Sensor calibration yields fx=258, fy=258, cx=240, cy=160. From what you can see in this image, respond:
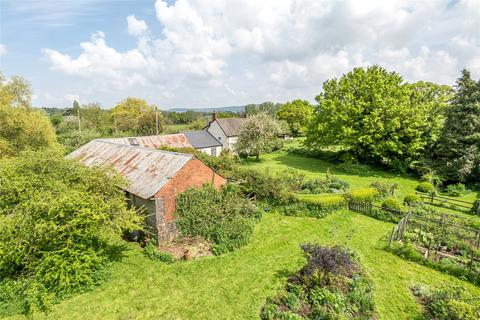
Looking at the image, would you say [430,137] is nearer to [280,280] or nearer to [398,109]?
[398,109]

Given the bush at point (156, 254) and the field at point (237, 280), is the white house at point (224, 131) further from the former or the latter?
the bush at point (156, 254)

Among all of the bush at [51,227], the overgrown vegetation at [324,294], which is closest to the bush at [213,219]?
the bush at [51,227]

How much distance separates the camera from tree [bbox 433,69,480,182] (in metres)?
26.2

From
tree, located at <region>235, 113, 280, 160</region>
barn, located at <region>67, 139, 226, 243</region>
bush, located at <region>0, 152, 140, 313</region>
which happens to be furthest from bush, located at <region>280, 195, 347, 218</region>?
tree, located at <region>235, 113, 280, 160</region>

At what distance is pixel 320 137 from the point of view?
3609 cm

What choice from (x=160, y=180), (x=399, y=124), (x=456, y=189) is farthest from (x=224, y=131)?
(x=456, y=189)

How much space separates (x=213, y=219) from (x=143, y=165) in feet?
21.5

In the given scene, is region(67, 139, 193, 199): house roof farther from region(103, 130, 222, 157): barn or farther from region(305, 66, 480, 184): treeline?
region(305, 66, 480, 184): treeline

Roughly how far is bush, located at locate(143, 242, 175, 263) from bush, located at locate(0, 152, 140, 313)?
203 centimetres

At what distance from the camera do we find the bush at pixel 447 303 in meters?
8.48

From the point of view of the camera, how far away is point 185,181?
16188mm

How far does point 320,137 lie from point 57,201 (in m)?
32.0

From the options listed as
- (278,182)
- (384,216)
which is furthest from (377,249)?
(278,182)

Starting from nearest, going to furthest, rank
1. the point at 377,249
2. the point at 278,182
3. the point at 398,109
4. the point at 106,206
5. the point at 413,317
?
1. the point at 413,317
2. the point at 106,206
3. the point at 377,249
4. the point at 278,182
5. the point at 398,109
